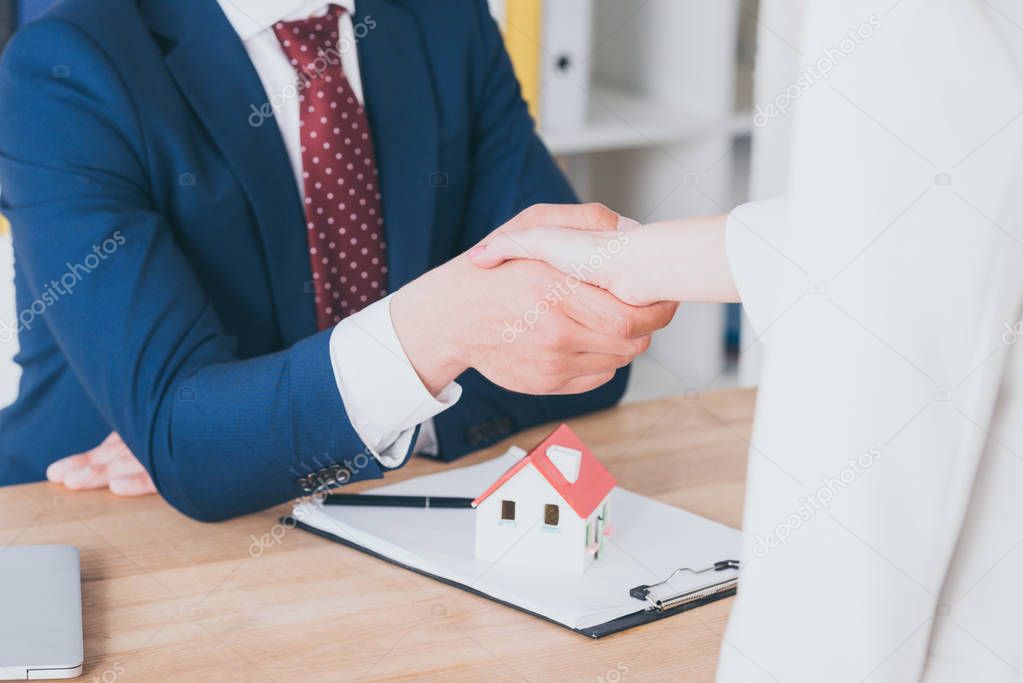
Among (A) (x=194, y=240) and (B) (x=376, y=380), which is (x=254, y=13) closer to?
(A) (x=194, y=240)

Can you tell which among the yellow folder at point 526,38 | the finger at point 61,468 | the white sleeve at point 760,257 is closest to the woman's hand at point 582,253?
the white sleeve at point 760,257

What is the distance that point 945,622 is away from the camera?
2.31ft

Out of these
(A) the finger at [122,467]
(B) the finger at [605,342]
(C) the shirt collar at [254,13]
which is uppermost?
(C) the shirt collar at [254,13]

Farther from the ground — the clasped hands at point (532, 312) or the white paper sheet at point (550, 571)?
the clasped hands at point (532, 312)

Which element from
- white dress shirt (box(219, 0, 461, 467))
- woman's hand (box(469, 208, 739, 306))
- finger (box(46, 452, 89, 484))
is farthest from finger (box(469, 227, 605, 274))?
finger (box(46, 452, 89, 484))

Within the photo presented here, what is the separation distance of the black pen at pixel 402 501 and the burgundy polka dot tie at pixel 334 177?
0.35 meters

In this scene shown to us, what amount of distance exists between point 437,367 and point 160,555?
11.5 inches

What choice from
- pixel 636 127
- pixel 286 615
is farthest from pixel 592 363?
pixel 636 127

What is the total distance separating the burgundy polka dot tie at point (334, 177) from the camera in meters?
1.37

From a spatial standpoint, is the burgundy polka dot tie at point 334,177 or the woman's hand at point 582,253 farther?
the burgundy polka dot tie at point 334,177

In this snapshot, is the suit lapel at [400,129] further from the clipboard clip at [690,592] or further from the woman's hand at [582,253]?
the clipboard clip at [690,592]

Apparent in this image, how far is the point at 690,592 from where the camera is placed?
0.97 metres

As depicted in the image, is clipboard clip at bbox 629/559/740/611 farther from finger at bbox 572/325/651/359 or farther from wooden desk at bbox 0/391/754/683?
finger at bbox 572/325/651/359

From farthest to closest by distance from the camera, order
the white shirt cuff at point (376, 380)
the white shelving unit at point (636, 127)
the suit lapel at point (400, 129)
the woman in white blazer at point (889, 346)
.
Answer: the white shelving unit at point (636, 127), the suit lapel at point (400, 129), the white shirt cuff at point (376, 380), the woman in white blazer at point (889, 346)
